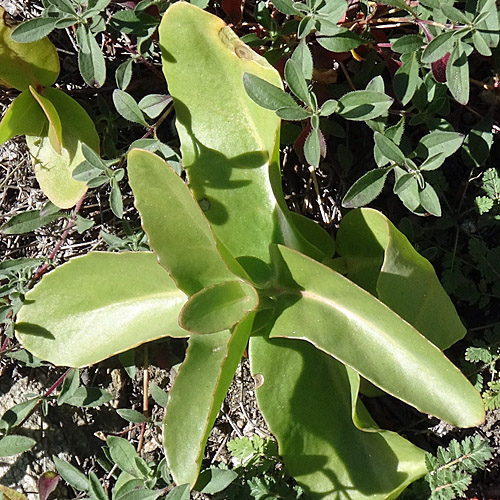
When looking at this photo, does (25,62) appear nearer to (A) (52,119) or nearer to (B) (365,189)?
(A) (52,119)

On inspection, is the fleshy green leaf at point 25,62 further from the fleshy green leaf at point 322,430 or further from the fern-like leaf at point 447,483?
the fern-like leaf at point 447,483

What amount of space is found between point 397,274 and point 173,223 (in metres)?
0.39

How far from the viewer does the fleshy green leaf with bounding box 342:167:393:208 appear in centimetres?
122

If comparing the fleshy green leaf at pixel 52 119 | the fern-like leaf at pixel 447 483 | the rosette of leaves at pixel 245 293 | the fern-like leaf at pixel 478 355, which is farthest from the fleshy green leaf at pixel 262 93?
the fern-like leaf at pixel 447 483

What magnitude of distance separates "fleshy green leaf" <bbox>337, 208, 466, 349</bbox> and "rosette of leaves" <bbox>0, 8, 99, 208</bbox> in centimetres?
60

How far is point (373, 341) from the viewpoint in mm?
1050

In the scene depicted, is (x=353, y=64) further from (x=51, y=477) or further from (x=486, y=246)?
(x=51, y=477)

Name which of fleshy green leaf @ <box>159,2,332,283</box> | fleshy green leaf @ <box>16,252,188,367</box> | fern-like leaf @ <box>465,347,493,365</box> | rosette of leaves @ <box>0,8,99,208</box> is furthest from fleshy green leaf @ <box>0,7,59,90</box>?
fern-like leaf @ <box>465,347,493,365</box>

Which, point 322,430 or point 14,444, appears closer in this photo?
point 322,430

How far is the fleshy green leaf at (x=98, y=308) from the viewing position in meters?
1.25

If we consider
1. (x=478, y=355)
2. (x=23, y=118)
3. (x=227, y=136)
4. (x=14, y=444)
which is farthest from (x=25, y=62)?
(x=478, y=355)

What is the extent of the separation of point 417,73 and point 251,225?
0.44m

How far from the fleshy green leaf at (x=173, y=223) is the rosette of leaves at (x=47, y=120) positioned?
0.41 m

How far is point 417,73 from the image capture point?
1.26m
